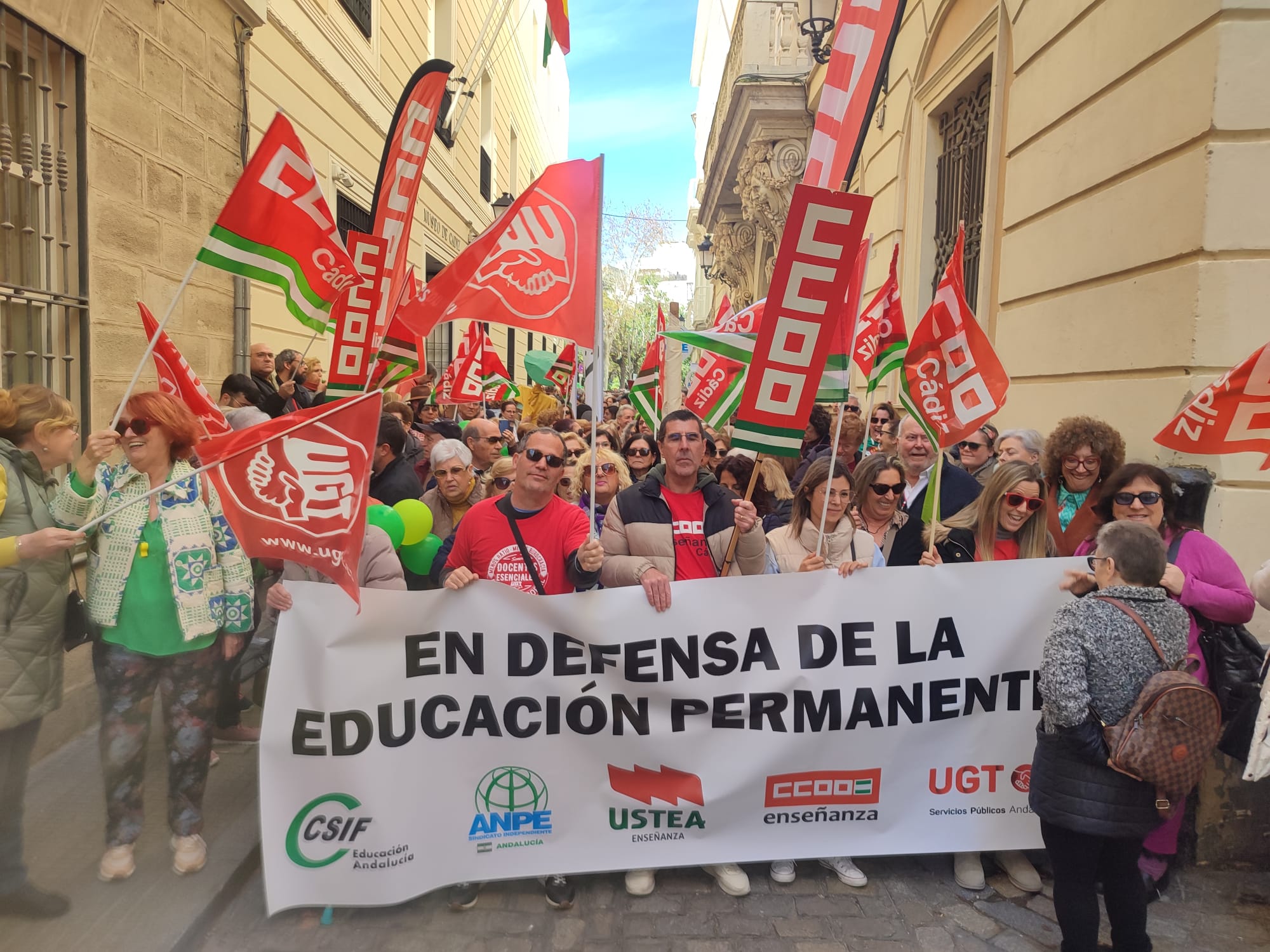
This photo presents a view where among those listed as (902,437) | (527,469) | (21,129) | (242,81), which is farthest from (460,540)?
(242,81)

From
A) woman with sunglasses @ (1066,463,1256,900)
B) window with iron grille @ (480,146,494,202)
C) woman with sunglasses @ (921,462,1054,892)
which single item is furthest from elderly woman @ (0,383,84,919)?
window with iron grille @ (480,146,494,202)

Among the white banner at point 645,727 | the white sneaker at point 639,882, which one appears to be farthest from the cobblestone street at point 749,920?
the white banner at point 645,727

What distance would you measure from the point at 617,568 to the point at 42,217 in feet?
14.5

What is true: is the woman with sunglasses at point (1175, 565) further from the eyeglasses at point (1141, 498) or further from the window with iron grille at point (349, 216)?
the window with iron grille at point (349, 216)

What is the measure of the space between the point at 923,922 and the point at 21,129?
623cm

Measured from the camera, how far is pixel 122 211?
6082 mm

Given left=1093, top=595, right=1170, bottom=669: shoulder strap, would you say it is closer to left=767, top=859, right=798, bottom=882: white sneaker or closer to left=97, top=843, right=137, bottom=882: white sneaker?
left=767, top=859, right=798, bottom=882: white sneaker

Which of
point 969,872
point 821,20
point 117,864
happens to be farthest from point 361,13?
point 969,872

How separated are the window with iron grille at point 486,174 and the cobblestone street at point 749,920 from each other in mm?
19810

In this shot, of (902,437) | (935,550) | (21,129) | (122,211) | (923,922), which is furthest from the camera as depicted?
(122,211)

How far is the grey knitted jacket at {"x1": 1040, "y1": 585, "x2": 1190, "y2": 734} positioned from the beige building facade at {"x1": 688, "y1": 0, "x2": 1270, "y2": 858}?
155 cm

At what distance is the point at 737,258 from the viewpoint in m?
21.3

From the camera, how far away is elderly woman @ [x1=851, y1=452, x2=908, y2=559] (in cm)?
407

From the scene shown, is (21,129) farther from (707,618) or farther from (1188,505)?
(1188,505)
